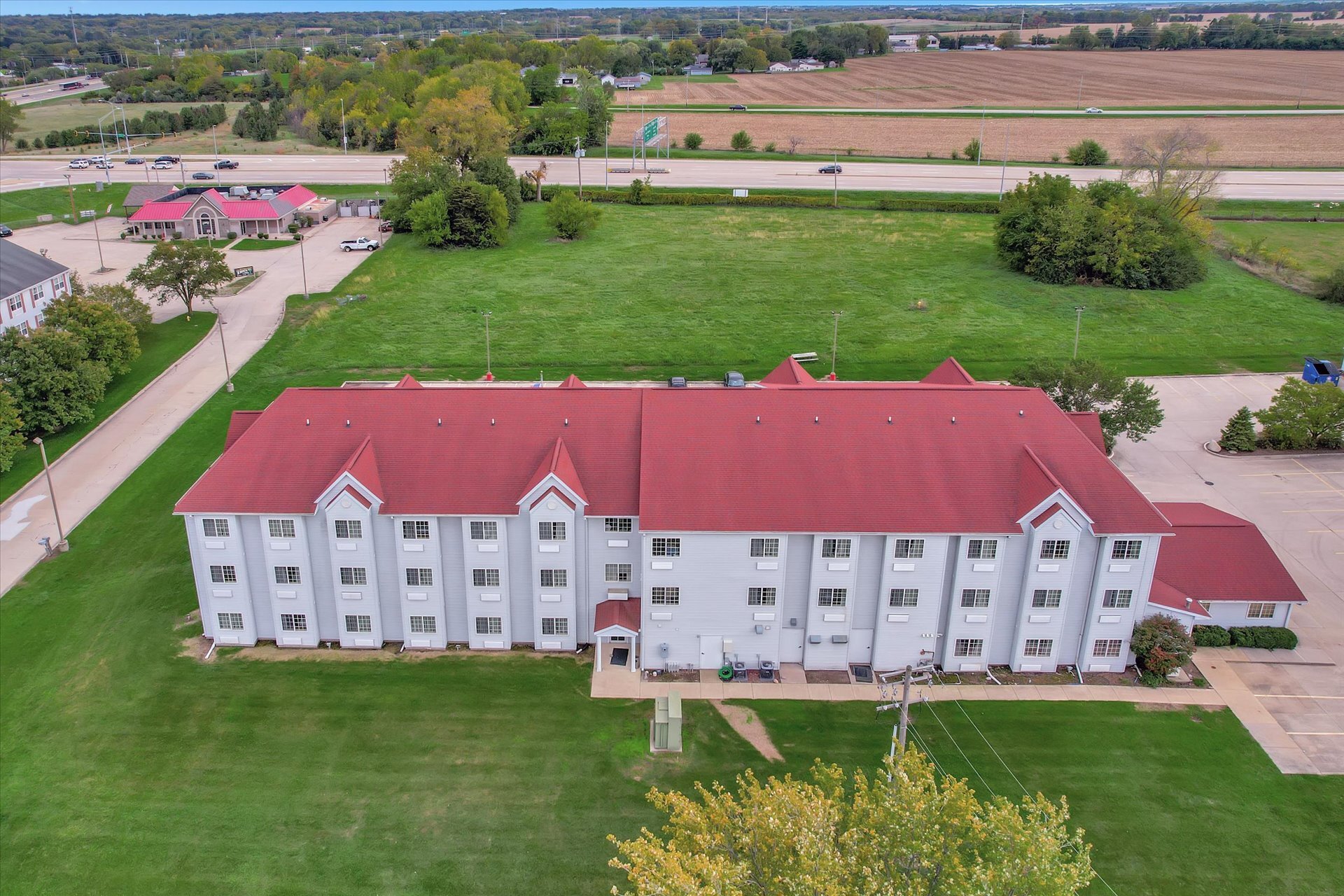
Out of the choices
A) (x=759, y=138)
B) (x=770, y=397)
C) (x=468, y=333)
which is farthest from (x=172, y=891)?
(x=759, y=138)

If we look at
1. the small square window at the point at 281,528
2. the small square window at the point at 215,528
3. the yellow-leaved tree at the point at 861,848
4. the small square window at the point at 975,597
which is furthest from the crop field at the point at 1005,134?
the yellow-leaved tree at the point at 861,848

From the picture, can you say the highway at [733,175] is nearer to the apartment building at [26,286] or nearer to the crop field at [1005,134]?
the crop field at [1005,134]

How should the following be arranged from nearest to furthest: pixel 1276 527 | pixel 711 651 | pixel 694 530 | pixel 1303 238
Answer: pixel 694 530 → pixel 711 651 → pixel 1276 527 → pixel 1303 238

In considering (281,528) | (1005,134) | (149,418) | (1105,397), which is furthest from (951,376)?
(1005,134)

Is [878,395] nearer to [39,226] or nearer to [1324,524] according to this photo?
[1324,524]

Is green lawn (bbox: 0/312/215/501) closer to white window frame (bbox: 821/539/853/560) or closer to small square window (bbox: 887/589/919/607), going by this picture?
white window frame (bbox: 821/539/853/560)

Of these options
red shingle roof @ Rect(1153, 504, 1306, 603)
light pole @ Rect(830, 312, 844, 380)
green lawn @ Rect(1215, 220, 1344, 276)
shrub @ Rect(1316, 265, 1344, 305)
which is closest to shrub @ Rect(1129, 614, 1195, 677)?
red shingle roof @ Rect(1153, 504, 1306, 603)

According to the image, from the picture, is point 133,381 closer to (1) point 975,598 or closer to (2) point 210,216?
(2) point 210,216
